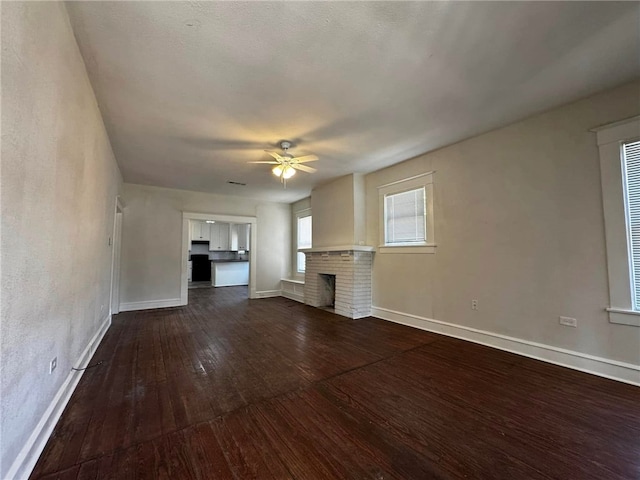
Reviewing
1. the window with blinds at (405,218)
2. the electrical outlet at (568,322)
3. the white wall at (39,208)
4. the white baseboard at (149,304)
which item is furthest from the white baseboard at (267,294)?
the electrical outlet at (568,322)

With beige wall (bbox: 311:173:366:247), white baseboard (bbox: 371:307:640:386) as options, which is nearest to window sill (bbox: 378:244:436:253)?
beige wall (bbox: 311:173:366:247)

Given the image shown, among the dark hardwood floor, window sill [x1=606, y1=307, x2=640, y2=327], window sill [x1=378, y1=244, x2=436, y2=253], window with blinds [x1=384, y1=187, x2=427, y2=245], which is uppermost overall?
window with blinds [x1=384, y1=187, x2=427, y2=245]

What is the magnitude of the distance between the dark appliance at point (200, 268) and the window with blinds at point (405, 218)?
27.3 feet

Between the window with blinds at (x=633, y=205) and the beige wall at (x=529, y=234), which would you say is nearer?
the window with blinds at (x=633, y=205)

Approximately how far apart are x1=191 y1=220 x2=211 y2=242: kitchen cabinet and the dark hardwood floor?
7016 millimetres

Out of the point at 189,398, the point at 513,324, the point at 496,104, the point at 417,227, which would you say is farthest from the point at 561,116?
the point at 189,398

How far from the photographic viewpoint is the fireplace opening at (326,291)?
5.78 m

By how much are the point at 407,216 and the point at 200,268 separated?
897cm

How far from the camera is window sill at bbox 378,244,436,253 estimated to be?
3.95 m

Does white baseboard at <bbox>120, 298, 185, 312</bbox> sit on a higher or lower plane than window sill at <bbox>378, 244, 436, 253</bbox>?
lower

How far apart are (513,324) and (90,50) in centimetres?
485

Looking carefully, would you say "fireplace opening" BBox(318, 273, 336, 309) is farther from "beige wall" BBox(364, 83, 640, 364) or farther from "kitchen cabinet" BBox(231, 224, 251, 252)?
"kitchen cabinet" BBox(231, 224, 251, 252)

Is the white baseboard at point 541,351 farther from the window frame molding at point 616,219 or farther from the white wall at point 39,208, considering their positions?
the white wall at point 39,208

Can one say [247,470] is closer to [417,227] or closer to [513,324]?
[513,324]
